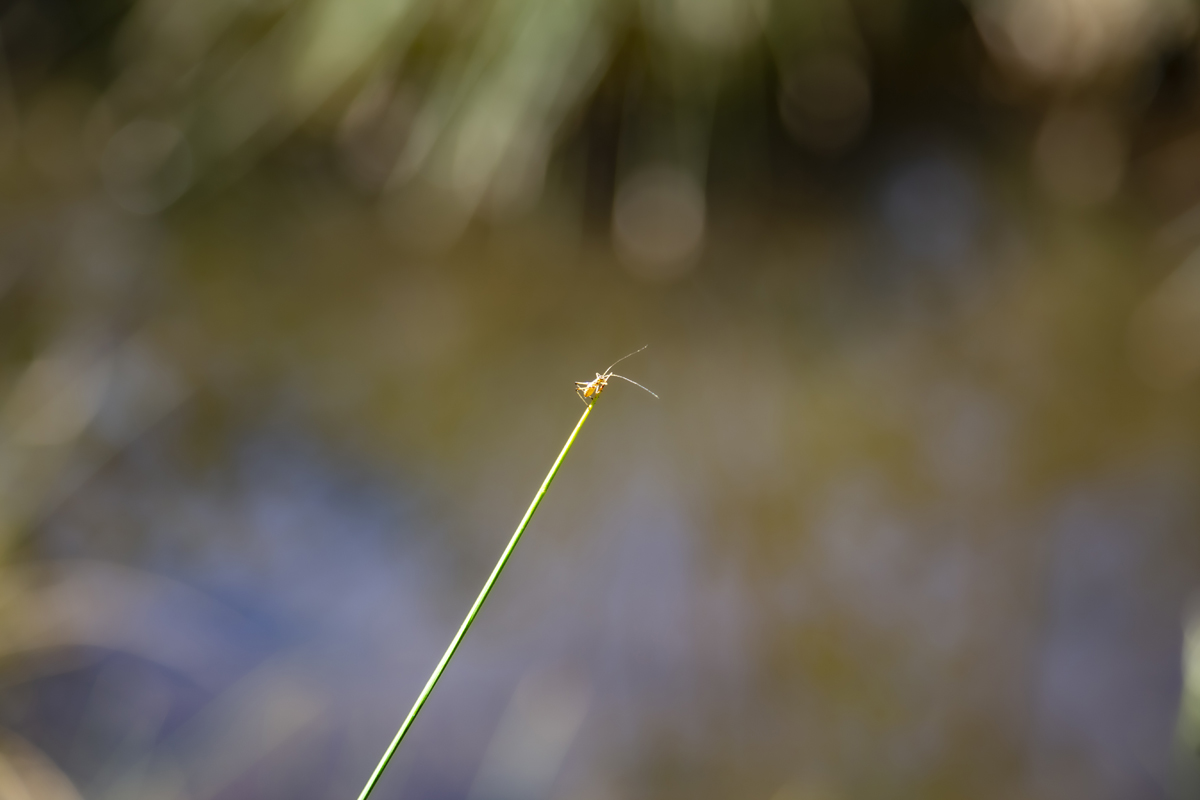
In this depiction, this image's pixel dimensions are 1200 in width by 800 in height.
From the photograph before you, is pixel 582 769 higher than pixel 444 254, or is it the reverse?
pixel 444 254

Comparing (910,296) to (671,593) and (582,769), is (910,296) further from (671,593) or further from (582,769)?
(582,769)

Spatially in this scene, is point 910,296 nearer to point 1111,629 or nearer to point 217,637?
point 1111,629

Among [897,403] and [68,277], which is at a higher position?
[897,403]

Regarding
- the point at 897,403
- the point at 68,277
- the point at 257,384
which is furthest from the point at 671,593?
the point at 68,277

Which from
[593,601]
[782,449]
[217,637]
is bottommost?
[217,637]

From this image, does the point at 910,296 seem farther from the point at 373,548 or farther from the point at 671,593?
the point at 373,548

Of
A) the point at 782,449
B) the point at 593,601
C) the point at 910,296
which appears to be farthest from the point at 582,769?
the point at 910,296
